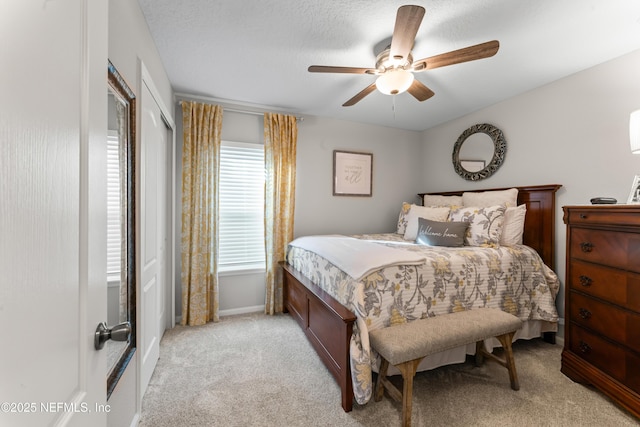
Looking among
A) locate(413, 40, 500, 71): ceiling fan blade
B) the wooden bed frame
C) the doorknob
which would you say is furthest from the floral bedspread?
locate(413, 40, 500, 71): ceiling fan blade

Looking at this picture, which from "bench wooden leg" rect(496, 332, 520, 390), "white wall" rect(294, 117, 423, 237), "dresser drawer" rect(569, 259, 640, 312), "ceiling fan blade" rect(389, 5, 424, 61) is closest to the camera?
"ceiling fan blade" rect(389, 5, 424, 61)

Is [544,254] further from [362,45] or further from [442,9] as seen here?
[362,45]

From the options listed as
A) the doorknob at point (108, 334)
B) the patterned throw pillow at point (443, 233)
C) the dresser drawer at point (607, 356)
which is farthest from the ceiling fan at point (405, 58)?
the dresser drawer at point (607, 356)

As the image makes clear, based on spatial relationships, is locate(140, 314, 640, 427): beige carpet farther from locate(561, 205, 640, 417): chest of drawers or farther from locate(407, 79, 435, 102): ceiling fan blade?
locate(407, 79, 435, 102): ceiling fan blade

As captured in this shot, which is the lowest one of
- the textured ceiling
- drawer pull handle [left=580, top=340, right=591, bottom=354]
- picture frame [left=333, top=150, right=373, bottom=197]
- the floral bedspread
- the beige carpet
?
the beige carpet

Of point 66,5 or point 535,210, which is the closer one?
point 66,5

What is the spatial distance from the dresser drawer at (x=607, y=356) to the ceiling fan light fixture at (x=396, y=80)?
2159 millimetres

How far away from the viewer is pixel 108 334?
660mm

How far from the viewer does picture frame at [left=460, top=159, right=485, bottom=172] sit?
3.18 metres

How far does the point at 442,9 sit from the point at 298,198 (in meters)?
2.31

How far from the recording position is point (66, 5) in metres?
0.53

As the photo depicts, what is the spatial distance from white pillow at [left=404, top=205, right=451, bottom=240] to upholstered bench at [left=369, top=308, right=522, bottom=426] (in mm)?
1233

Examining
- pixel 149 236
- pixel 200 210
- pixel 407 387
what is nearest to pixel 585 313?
pixel 407 387

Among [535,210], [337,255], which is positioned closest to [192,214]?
[337,255]
